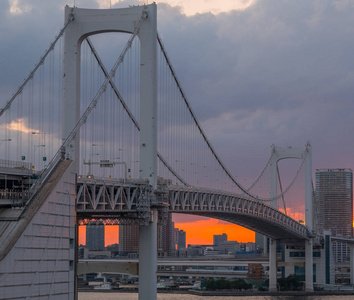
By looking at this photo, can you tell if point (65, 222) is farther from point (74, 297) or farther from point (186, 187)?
point (186, 187)

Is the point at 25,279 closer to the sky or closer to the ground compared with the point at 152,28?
closer to the ground

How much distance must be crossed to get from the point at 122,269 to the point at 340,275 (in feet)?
331

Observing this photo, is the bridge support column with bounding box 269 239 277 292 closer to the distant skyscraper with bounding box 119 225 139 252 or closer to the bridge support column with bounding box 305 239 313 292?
the bridge support column with bounding box 305 239 313 292

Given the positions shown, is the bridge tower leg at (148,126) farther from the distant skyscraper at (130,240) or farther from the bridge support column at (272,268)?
the distant skyscraper at (130,240)

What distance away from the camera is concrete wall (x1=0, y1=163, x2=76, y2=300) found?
119 feet

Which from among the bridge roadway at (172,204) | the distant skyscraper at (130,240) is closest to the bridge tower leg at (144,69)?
the bridge roadway at (172,204)

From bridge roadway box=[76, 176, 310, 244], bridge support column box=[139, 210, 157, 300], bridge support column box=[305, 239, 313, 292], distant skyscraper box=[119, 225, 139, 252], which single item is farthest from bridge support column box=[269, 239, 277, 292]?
distant skyscraper box=[119, 225, 139, 252]

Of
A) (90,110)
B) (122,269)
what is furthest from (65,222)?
(122,269)

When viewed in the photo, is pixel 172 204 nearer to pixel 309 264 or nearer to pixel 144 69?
pixel 144 69

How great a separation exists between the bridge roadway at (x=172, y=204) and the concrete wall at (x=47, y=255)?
11.0 feet

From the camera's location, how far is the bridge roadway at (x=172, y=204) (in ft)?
149

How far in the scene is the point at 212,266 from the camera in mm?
144500

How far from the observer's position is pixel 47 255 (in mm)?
38500

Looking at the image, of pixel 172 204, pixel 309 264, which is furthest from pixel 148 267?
pixel 309 264
